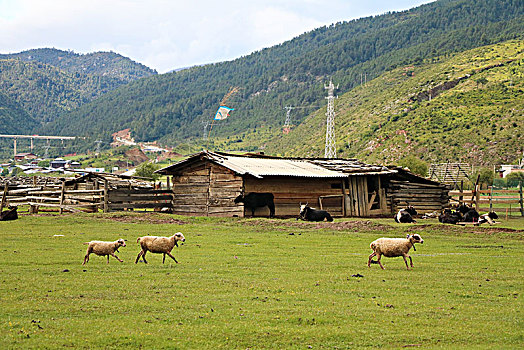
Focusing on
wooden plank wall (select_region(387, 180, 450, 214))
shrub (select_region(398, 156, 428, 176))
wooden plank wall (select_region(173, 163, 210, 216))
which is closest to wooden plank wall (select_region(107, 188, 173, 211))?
wooden plank wall (select_region(173, 163, 210, 216))

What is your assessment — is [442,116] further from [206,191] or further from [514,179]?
[206,191]

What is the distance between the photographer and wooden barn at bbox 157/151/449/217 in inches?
1435

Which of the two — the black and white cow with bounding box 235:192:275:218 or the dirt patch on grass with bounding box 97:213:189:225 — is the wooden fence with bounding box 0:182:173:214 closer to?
the dirt patch on grass with bounding box 97:213:189:225

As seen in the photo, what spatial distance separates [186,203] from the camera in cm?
3878

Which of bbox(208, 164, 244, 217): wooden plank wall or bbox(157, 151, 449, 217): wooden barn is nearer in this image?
bbox(208, 164, 244, 217): wooden plank wall

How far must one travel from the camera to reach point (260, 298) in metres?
11.3

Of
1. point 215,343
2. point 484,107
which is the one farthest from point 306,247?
point 484,107

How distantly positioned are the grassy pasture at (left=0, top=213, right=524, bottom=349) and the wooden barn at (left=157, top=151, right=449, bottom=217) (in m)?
15.2

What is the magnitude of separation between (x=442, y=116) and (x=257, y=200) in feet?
261

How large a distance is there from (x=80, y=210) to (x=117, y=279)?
2790 cm

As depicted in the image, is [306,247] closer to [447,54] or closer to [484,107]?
[484,107]

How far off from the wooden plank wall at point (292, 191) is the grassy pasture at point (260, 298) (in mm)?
15211

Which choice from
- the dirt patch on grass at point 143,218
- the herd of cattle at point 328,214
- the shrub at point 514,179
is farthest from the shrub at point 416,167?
the dirt patch on grass at point 143,218

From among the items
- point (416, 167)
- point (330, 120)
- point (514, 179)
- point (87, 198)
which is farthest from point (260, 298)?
point (514, 179)
